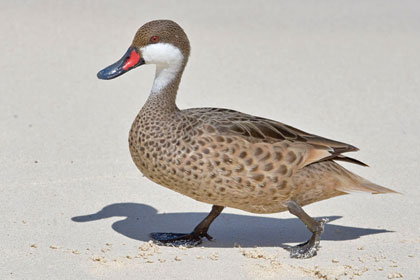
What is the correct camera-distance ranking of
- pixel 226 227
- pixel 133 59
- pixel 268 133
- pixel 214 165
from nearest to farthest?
pixel 214 165, pixel 268 133, pixel 133 59, pixel 226 227

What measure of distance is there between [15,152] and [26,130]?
1.95 feet

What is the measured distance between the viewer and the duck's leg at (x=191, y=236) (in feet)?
19.7

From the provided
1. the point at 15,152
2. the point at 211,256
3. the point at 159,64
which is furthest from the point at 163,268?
the point at 15,152

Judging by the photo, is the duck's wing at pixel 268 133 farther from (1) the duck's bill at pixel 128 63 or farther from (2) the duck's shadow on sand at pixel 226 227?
(2) the duck's shadow on sand at pixel 226 227

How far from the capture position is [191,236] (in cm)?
607

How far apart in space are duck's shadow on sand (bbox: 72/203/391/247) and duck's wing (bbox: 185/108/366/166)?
0.71m

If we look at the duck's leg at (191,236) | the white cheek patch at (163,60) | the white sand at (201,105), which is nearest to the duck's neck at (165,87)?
the white cheek patch at (163,60)

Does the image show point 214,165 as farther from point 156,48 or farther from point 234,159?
point 156,48

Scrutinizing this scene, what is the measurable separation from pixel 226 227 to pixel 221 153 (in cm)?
108

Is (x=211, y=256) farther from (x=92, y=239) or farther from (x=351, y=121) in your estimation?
(x=351, y=121)

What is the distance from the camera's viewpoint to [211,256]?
5738 millimetres

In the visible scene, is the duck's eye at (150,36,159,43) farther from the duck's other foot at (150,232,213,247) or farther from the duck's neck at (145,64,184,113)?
the duck's other foot at (150,232,213,247)

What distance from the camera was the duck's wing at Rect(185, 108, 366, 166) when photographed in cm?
570

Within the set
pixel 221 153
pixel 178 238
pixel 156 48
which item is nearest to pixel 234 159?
pixel 221 153
